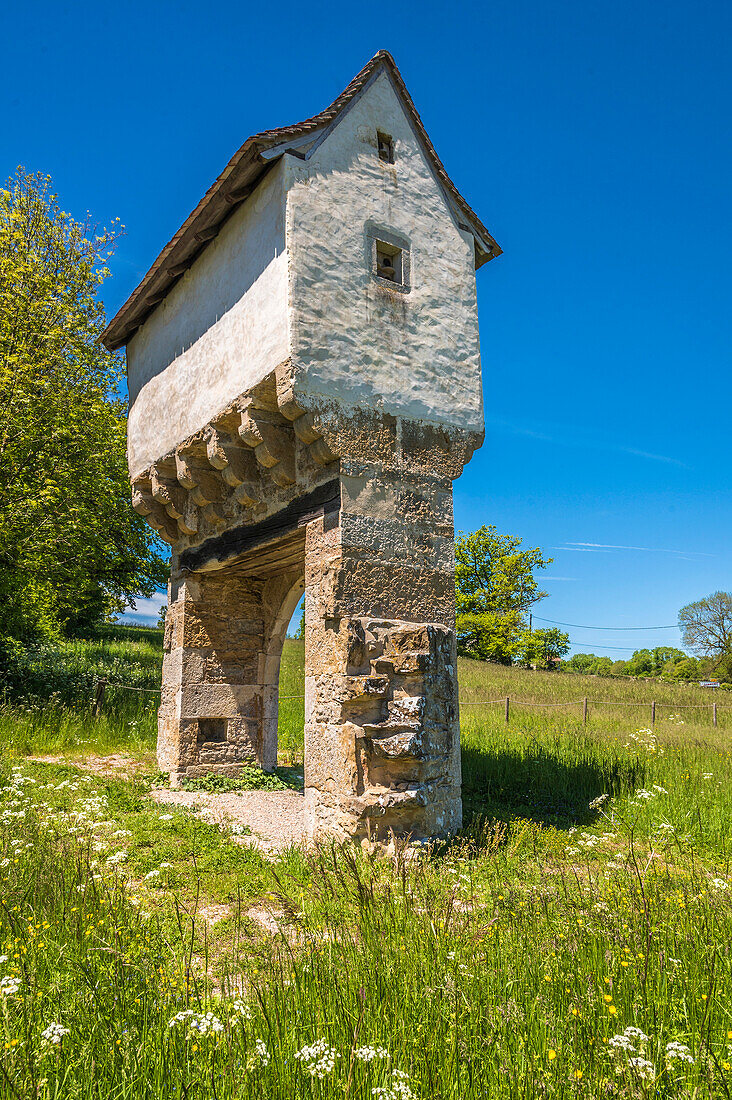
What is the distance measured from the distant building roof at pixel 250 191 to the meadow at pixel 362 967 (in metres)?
6.17

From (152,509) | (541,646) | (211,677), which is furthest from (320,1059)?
(541,646)

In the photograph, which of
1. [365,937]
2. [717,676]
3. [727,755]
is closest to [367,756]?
[365,937]

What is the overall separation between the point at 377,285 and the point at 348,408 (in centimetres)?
146

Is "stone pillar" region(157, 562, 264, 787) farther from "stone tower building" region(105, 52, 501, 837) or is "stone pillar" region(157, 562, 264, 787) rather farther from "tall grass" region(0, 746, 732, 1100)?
"tall grass" region(0, 746, 732, 1100)

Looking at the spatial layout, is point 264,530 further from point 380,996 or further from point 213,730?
point 380,996

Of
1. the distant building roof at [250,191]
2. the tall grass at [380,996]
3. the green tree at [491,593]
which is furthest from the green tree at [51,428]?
the green tree at [491,593]

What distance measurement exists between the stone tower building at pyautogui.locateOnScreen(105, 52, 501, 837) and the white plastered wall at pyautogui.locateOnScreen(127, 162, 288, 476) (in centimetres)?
3

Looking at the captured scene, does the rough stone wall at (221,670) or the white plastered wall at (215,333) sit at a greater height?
the white plastered wall at (215,333)

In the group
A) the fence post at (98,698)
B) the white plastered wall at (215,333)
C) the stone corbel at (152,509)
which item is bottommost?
the fence post at (98,698)

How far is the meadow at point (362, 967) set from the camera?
7.22ft

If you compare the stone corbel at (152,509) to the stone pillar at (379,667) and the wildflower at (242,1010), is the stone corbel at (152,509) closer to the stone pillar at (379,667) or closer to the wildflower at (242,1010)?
the stone pillar at (379,667)

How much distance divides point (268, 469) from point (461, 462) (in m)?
2.07

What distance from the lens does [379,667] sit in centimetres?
616

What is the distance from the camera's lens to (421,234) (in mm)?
7473
